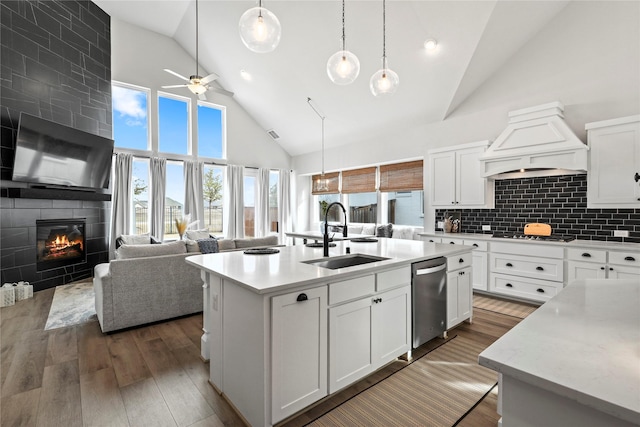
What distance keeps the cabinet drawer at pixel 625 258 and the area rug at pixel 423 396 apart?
6.76 feet

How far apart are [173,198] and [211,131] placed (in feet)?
6.42

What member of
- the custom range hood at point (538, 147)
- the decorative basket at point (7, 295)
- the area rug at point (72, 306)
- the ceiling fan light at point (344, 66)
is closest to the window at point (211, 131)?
the area rug at point (72, 306)

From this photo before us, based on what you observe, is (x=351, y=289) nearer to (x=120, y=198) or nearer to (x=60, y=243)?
(x=60, y=243)

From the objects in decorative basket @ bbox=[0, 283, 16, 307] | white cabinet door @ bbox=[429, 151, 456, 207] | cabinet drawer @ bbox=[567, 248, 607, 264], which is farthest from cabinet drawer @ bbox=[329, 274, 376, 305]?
decorative basket @ bbox=[0, 283, 16, 307]

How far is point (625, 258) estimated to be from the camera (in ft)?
10.6

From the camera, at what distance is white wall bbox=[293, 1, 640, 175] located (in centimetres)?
360

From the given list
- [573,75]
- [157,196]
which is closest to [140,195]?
[157,196]

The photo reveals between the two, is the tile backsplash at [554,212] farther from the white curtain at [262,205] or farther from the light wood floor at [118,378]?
the white curtain at [262,205]

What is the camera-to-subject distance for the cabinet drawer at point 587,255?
11.1 feet

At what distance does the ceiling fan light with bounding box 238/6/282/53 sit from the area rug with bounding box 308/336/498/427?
2481 millimetres

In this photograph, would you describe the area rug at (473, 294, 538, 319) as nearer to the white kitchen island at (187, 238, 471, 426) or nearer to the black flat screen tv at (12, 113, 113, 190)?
the white kitchen island at (187, 238, 471, 426)

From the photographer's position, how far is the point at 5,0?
4.25m

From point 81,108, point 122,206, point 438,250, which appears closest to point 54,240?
point 122,206

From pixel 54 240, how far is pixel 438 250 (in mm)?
5897
